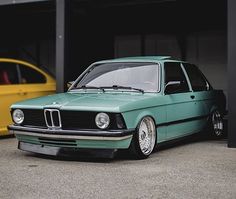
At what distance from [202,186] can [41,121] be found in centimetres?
260

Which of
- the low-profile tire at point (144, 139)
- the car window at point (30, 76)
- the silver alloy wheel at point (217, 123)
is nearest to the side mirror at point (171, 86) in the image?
the low-profile tire at point (144, 139)

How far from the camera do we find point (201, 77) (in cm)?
927

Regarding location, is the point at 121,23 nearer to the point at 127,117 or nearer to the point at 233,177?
the point at 127,117

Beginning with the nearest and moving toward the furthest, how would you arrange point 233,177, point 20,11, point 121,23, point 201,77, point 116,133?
point 233,177 → point 116,133 → point 201,77 → point 20,11 → point 121,23

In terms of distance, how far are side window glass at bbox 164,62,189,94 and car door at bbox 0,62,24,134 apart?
10.1 ft

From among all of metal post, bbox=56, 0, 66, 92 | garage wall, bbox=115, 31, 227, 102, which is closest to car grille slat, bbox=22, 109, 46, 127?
metal post, bbox=56, 0, 66, 92

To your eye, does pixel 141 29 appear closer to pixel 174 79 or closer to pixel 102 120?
pixel 174 79

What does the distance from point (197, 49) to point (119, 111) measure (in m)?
9.32

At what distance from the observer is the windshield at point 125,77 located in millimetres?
7500

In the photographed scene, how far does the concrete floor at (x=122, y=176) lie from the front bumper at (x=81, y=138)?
0.23 meters

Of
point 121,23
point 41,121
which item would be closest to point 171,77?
point 41,121

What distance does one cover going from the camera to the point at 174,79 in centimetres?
798

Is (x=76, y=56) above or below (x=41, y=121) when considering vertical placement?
above

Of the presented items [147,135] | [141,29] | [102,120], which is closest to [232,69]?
[147,135]
